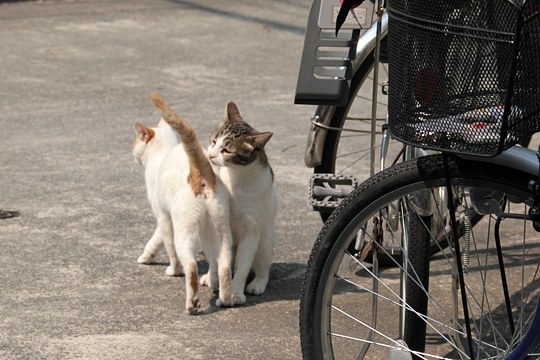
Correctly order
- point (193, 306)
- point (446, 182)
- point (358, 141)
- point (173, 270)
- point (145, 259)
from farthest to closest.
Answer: point (358, 141) < point (145, 259) < point (173, 270) < point (193, 306) < point (446, 182)

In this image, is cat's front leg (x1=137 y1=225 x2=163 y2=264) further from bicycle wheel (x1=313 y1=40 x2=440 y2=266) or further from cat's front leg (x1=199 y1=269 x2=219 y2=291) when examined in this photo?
bicycle wheel (x1=313 y1=40 x2=440 y2=266)

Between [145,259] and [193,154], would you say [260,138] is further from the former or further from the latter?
[145,259]

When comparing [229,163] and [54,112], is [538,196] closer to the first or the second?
[229,163]

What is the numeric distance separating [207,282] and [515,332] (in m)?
1.71

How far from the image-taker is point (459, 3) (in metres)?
2.42

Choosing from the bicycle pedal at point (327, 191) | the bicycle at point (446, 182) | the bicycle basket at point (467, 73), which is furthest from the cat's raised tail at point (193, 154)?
the bicycle basket at point (467, 73)

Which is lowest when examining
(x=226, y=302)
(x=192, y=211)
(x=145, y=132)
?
(x=226, y=302)

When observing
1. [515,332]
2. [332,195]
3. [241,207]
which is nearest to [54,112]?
[241,207]

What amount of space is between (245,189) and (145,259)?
0.60m

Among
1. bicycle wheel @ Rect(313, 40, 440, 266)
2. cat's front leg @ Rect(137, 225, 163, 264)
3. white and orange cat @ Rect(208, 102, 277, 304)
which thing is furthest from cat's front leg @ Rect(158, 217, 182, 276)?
bicycle wheel @ Rect(313, 40, 440, 266)

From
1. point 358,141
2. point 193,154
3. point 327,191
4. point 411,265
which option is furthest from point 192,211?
point 358,141

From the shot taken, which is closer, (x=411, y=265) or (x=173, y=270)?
(x=411, y=265)

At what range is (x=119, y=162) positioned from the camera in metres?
5.75

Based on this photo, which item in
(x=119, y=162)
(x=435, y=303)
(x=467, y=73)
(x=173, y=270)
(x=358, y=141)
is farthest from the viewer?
(x=358, y=141)
